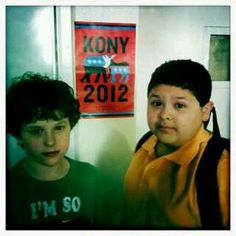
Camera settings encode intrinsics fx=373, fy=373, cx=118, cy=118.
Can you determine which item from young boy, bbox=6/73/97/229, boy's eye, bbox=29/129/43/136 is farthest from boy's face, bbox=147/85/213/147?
boy's eye, bbox=29/129/43/136

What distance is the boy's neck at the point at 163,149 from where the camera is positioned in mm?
1609

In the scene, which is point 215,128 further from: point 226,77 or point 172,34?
point 172,34

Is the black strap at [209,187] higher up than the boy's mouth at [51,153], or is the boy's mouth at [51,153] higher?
the boy's mouth at [51,153]

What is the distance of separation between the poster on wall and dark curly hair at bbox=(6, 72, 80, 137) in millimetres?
81

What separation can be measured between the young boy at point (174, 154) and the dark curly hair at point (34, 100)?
1.24ft

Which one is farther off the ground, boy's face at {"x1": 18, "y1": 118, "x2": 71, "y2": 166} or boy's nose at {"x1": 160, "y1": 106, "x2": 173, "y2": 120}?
boy's nose at {"x1": 160, "y1": 106, "x2": 173, "y2": 120}

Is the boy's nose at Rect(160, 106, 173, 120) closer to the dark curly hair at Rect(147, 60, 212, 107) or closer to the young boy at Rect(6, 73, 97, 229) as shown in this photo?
the dark curly hair at Rect(147, 60, 212, 107)

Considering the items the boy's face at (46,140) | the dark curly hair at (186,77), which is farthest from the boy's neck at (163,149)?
the boy's face at (46,140)

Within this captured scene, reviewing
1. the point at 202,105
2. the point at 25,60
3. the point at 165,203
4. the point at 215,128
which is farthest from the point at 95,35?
the point at 165,203

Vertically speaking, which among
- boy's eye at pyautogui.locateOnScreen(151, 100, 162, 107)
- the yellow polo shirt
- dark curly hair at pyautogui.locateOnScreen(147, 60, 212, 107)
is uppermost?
dark curly hair at pyautogui.locateOnScreen(147, 60, 212, 107)

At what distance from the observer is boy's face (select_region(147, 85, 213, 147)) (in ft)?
5.16

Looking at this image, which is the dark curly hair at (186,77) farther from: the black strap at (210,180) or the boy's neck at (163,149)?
the boy's neck at (163,149)

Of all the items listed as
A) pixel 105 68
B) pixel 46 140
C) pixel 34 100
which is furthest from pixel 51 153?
pixel 105 68

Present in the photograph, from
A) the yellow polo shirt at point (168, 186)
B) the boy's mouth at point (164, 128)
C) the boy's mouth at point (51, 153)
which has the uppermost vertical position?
the boy's mouth at point (164, 128)
